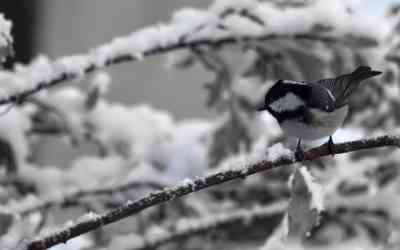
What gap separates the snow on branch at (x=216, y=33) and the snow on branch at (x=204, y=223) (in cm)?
45

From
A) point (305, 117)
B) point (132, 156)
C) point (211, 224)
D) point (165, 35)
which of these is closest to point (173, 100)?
point (132, 156)

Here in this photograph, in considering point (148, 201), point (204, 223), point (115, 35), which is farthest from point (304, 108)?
point (115, 35)

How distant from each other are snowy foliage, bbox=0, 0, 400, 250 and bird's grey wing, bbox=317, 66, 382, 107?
8.8 inches

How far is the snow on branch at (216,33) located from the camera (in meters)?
1.36

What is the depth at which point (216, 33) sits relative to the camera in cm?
149

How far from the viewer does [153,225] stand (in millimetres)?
1828

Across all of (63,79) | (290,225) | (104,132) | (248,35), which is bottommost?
(290,225)

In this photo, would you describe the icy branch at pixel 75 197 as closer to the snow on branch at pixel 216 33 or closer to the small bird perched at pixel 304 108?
the snow on branch at pixel 216 33

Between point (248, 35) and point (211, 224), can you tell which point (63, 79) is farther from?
point (211, 224)

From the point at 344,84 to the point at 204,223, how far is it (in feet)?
2.33

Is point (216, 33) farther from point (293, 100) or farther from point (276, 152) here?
point (276, 152)

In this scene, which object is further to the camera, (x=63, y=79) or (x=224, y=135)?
(x=224, y=135)

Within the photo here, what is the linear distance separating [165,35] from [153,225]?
595mm

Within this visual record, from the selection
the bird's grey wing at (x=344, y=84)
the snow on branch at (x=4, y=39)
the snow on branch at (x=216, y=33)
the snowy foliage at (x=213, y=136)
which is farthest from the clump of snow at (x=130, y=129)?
the bird's grey wing at (x=344, y=84)
